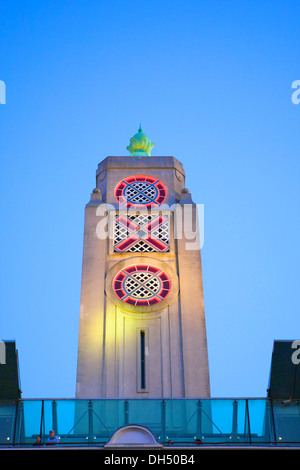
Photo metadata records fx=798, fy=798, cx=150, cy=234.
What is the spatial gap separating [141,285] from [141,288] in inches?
6.1

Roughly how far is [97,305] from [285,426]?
11.9 meters

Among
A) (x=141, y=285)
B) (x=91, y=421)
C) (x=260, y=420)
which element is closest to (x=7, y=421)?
(x=91, y=421)

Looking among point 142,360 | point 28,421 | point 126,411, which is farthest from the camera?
point 142,360

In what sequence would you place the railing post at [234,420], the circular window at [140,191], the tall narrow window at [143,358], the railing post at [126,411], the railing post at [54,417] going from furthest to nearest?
the circular window at [140,191] < the tall narrow window at [143,358] < the railing post at [126,411] < the railing post at [54,417] < the railing post at [234,420]

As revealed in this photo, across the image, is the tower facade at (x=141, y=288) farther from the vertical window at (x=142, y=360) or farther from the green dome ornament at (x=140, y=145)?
the green dome ornament at (x=140, y=145)

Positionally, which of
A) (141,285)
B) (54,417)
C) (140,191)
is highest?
(140,191)

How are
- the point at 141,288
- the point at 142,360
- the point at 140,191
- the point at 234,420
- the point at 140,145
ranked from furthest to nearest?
the point at 140,145
the point at 140,191
the point at 141,288
the point at 142,360
the point at 234,420

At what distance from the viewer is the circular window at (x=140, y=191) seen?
124 feet

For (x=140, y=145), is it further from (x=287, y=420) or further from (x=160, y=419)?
(x=287, y=420)

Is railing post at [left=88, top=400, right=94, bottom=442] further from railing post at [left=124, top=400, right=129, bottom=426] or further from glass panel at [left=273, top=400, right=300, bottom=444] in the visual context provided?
glass panel at [left=273, top=400, right=300, bottom=444]

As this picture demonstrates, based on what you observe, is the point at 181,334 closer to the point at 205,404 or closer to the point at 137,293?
the point at 137,293

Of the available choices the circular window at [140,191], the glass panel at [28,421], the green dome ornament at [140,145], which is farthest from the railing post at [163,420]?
the green dome ornament at [140,145]

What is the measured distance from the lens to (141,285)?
34.2 m

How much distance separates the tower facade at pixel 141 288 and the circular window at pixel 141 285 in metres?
0.04
